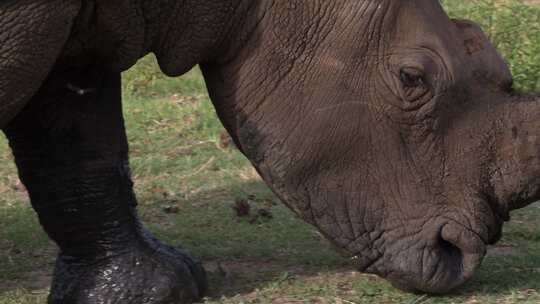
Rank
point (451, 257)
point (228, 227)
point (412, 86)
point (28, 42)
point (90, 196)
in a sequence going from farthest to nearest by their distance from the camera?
1. point (228, 227)
2. point (90, 196)
3. point (451, 257)
4. point (412, 86)
5. point (28, 42)

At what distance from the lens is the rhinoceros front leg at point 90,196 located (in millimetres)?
4395

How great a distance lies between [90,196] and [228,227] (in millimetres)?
1269

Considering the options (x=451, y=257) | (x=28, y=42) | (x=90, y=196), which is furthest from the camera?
(x=90, y=196)

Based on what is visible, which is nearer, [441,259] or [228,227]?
[441,259]

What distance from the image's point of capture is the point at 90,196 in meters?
4.43

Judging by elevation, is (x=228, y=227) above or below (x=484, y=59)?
below

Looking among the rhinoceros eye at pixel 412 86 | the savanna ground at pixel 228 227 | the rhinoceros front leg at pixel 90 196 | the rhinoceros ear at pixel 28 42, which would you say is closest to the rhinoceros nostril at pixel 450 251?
the savanna ground at pixel 228 227

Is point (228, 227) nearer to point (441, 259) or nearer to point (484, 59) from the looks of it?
point (441, 259)

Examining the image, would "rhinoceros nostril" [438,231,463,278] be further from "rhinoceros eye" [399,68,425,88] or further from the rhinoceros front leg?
the rhinoceros front leg

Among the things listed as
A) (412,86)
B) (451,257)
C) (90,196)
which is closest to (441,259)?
(451,257)

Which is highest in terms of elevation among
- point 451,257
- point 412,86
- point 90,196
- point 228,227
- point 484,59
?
point 484,59

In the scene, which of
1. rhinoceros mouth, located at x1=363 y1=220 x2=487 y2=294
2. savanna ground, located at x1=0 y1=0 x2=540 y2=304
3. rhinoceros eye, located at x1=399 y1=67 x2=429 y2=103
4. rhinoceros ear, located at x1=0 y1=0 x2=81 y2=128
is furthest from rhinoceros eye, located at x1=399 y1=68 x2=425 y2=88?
rhinoceros ear, located at x1=0 y1=0 x2=81 y2=128

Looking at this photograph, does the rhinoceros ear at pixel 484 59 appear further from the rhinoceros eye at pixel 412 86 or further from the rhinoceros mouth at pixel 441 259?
the rhinoceros mouth at pixel 441 259

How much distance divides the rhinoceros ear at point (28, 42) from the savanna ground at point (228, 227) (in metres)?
0.94
